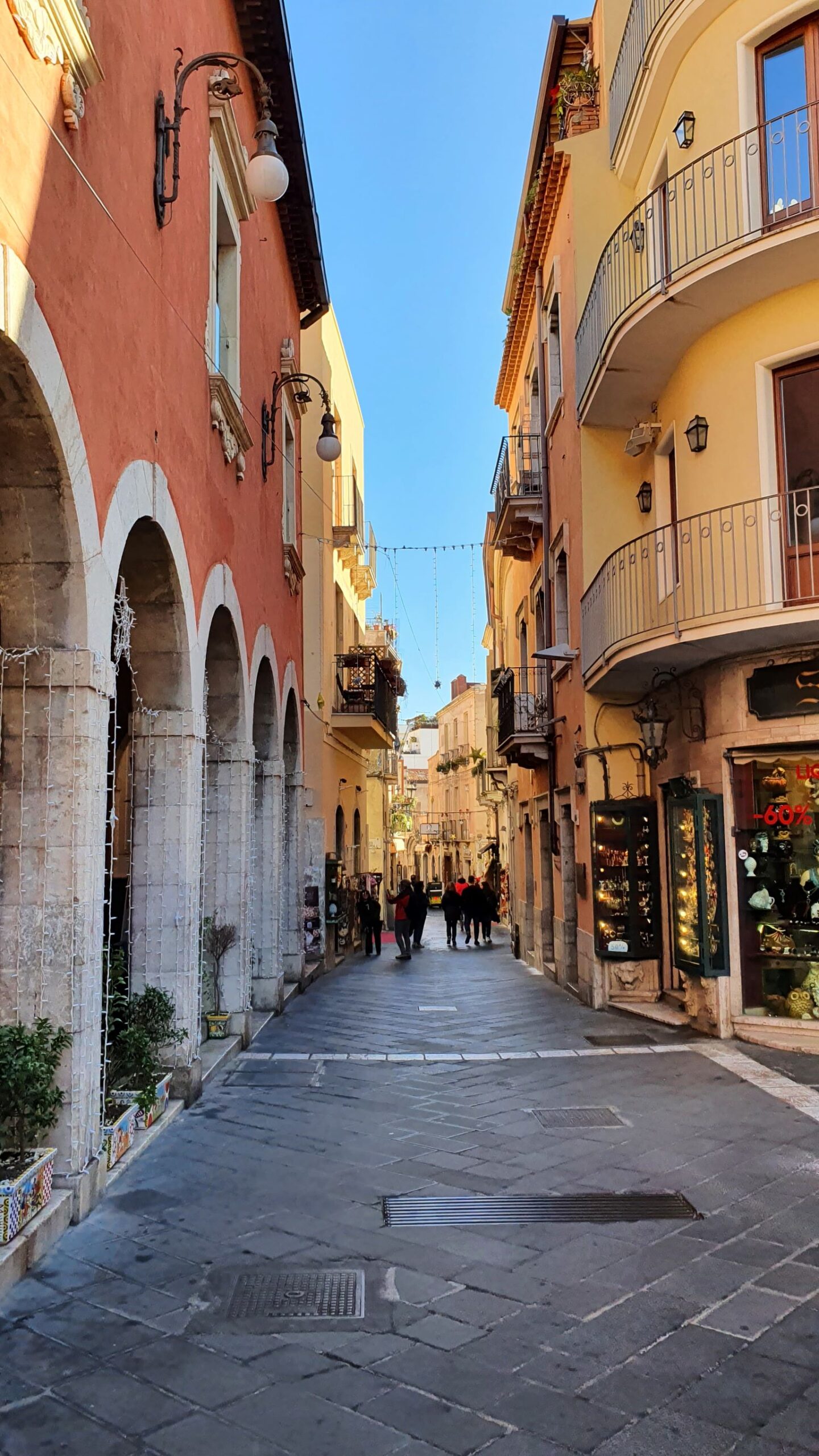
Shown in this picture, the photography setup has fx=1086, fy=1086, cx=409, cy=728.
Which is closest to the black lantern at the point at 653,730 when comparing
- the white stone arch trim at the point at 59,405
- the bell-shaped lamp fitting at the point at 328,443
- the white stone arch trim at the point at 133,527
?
the bell-shaped lamp fitting at the point at 328,443

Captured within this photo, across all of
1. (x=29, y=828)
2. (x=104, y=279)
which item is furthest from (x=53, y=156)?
(x=29, y=828)

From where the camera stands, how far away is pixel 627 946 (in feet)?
40.6

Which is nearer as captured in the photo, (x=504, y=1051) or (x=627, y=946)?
(x=504, y=1051)

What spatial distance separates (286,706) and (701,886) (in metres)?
6.07

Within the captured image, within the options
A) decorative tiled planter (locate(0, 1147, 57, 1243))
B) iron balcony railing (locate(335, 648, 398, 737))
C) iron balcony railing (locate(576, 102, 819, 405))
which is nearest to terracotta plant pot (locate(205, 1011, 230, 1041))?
decorative tiled planter (locate(0, 1147, 57, 1243))

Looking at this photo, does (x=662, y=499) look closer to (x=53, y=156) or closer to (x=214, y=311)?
(x=214, y=311)

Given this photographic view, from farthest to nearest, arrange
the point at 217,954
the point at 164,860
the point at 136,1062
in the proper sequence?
the point at 217,954
the point at 164,860
the point at 136,1062

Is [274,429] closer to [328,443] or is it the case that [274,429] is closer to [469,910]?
[328,443]

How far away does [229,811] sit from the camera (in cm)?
995

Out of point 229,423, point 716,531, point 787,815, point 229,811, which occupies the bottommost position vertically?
point 787,815

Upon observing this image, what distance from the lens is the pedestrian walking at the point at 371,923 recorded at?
22844mm

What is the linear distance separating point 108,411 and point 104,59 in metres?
1.73

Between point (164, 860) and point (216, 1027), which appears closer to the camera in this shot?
point (164, 860)

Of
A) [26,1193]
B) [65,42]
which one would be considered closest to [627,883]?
[26,1193]
